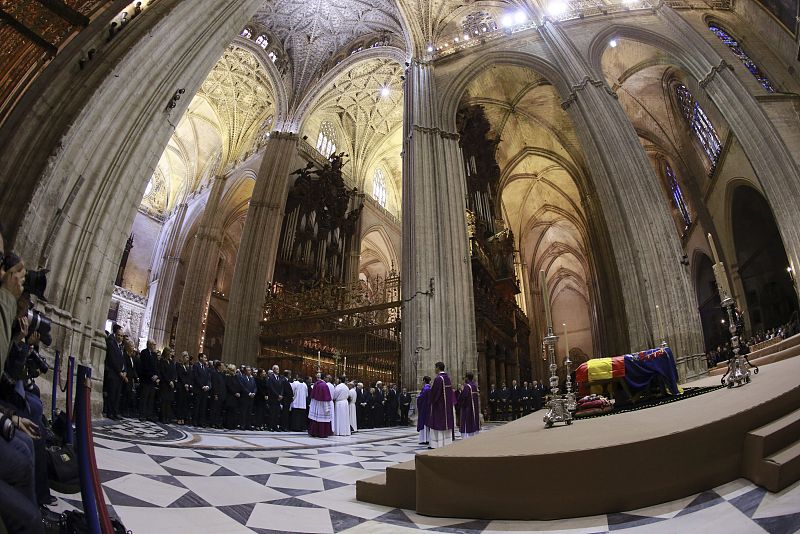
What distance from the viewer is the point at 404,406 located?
1015 centimetres

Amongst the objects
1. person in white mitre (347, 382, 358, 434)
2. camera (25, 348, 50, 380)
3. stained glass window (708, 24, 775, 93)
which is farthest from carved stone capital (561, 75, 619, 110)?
camera (25, 348, 50, 380)

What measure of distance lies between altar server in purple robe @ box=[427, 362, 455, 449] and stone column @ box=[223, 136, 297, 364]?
29.2ft

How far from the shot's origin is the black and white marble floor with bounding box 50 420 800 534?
61.3 inches

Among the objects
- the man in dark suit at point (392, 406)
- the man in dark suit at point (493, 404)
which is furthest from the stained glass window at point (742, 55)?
the man in dark suit at point (392, 406)

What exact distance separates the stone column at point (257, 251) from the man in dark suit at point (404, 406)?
581 centimetres

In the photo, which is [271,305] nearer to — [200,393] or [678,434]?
[200,393]

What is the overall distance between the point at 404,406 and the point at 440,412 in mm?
4070

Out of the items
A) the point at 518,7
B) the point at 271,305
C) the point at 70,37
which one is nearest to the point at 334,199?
the point at 271,305

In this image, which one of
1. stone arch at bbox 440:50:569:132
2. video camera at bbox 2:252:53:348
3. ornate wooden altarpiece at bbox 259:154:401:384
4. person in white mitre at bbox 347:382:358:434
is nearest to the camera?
video camera at bbox 2:252:53:348

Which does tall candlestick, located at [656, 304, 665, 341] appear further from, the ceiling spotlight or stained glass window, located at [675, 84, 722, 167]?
the ceiling spotlight

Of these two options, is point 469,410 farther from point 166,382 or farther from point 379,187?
point 379,187

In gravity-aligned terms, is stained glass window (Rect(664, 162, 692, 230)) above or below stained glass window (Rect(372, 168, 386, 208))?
below

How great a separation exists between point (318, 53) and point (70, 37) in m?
16.3

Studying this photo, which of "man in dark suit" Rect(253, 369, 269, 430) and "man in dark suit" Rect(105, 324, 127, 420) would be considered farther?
"man in dark suit" Rect(253, 369, 269, 430)
